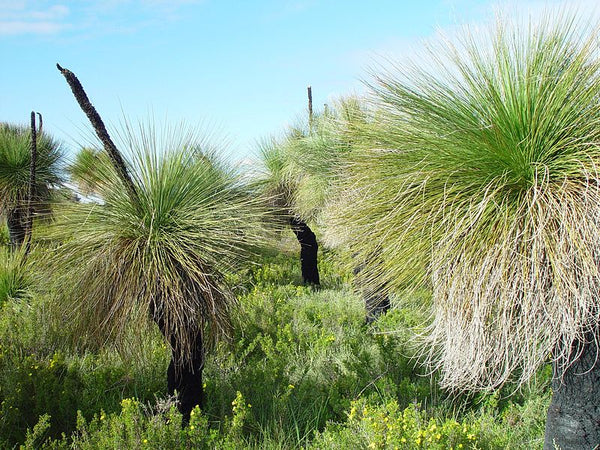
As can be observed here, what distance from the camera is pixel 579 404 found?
3.56 m

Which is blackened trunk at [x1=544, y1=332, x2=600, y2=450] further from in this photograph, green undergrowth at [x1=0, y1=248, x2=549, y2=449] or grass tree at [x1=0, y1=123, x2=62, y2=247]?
grass tree at [x1=0, y1=123, x2=62, y2=247]

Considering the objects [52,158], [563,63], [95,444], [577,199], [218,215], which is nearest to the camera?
[577,199]

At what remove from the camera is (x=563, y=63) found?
343 cm

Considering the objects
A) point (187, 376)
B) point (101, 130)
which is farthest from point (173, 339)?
point (101, 130)

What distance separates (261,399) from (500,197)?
3.12 meters

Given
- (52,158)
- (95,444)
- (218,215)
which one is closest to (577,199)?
(218,215)

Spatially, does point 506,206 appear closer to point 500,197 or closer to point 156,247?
point 500,197

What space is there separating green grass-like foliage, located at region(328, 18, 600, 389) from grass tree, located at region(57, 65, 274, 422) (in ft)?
4.37

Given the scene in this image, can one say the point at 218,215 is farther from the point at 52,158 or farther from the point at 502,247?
the point at 52,158

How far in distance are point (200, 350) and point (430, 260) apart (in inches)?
88.6

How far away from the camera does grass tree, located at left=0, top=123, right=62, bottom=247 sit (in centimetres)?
1058

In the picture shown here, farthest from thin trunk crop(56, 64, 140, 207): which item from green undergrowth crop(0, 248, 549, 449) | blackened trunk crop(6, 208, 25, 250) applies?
blackened trunk crop(6, 208, 25, 250)

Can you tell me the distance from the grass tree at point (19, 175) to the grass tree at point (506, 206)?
8386 millimetres

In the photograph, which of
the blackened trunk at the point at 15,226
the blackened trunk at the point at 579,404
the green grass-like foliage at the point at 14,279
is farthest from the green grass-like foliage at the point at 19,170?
the blackened trunk at the point at 579,404
